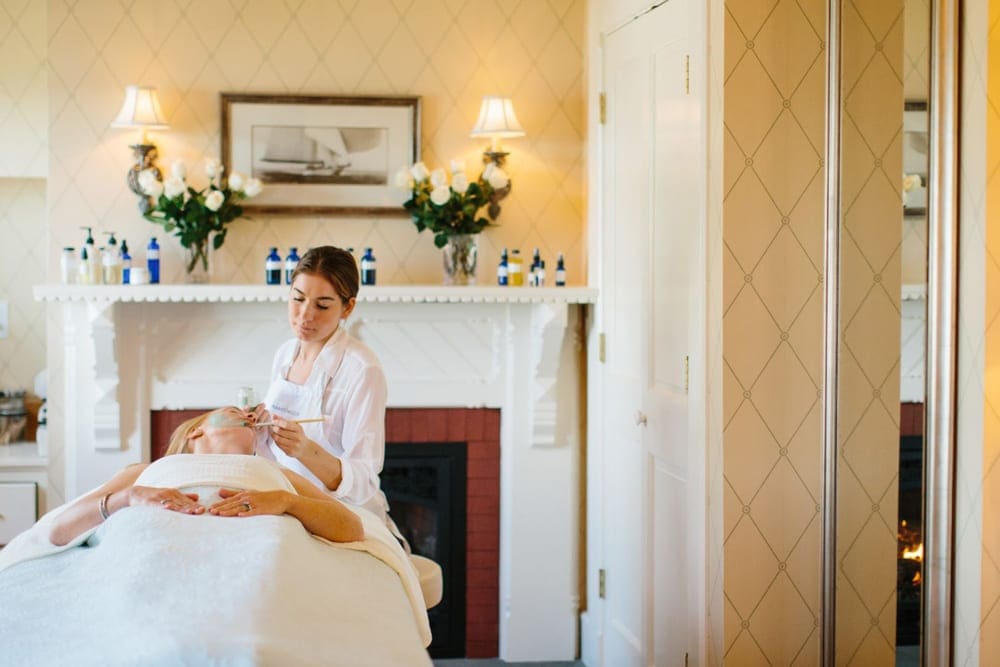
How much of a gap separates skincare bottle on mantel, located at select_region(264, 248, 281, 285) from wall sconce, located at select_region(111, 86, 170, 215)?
1.51ft

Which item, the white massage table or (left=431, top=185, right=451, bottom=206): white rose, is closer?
the white massage table

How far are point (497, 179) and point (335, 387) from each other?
50.1 inches

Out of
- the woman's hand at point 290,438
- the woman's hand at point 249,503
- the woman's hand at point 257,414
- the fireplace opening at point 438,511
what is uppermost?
the woman's hand at point 257,414

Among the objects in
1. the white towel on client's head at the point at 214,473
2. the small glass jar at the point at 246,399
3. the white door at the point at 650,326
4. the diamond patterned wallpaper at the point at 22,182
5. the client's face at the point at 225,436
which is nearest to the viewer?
the white towel on client's head at the point at 214,473

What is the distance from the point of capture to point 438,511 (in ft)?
13.7

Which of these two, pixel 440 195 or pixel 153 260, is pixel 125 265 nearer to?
pixel 153 260

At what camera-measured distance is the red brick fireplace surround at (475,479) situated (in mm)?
4113

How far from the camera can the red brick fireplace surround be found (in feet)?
13.5

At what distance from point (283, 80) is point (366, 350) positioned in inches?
56.9

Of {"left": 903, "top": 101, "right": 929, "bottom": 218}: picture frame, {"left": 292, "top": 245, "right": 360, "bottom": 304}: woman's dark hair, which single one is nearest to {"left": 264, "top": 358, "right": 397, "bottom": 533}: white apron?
{"left": 292, "top": 245, "right": 360, "bottom": 304}: woman's dark hair

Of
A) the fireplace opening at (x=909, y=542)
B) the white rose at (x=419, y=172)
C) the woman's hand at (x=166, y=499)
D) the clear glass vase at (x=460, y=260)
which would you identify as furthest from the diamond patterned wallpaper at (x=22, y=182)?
the fireplace opening at (x=909, y=542)

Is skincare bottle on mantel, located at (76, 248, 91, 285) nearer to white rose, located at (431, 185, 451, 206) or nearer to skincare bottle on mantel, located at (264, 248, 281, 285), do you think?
skincare bottle on mantel, located at (264, 248, 281, 285)

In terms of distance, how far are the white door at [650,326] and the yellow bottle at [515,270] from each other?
0.99 ft

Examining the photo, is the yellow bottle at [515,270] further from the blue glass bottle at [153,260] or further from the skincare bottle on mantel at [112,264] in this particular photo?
the skincare bottle on mantel at [112,264]
